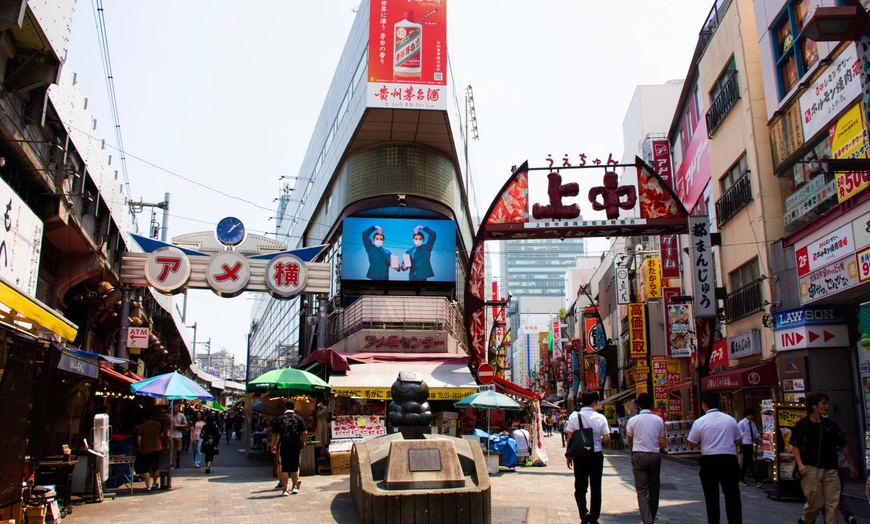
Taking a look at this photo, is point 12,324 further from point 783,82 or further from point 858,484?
point 783,82

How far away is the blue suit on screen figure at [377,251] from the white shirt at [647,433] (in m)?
19.8

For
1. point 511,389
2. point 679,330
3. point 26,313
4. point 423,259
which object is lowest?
point 511,389

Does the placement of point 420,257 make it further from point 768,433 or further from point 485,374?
point 768,433

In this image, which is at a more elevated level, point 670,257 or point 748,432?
point 670,257

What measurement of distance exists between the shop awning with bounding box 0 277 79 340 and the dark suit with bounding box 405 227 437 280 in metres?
19.1

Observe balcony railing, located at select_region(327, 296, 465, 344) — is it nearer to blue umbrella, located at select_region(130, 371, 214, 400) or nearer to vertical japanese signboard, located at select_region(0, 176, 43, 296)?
blue umbrella, located at select_region(130, 371, 214, 400)

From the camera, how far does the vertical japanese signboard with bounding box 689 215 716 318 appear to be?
19.0 metres

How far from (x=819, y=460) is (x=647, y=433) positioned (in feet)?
5.97

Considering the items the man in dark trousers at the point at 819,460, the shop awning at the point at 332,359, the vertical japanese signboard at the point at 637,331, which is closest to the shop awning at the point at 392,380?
the shop awning at the point at 332,359

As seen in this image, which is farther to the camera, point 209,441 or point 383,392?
point 383,392

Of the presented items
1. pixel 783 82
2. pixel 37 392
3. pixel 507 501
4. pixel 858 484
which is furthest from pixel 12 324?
pixel 783 82

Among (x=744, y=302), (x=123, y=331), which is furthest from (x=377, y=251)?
(x=744, y=302)

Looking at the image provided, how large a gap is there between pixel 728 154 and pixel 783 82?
3.70 metres

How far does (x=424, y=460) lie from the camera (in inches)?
330
